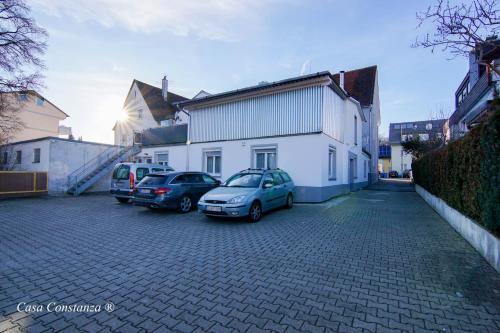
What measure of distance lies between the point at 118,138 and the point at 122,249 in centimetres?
3069

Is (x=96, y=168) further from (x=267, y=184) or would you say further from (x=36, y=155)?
(x=267, y=184)

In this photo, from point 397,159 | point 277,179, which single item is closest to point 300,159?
point 277,179

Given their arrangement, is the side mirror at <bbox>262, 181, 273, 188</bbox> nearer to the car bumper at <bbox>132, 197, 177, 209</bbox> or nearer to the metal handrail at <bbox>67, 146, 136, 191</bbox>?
the car bumper at <bbox>132, 197, 177, 209</bbox>

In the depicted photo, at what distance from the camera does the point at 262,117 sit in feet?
45.8

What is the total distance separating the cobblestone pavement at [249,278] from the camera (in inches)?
112

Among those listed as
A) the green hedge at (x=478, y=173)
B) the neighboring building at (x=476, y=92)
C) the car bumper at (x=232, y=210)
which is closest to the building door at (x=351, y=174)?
the neighboring building at (x=476, y=92)

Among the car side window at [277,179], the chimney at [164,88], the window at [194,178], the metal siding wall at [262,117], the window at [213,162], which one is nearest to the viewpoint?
the car side window at [277,179]

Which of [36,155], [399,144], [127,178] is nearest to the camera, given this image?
[127,178]

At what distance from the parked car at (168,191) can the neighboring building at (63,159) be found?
999 centimetres

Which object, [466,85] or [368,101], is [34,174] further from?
[466,85]

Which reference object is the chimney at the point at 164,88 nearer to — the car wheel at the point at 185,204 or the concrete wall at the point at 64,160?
the concrete wall at the point at 64,160

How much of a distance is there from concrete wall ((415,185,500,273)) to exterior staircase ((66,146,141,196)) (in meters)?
18.5

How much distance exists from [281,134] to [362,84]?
752 inches

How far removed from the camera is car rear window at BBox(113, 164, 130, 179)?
11.5 m
